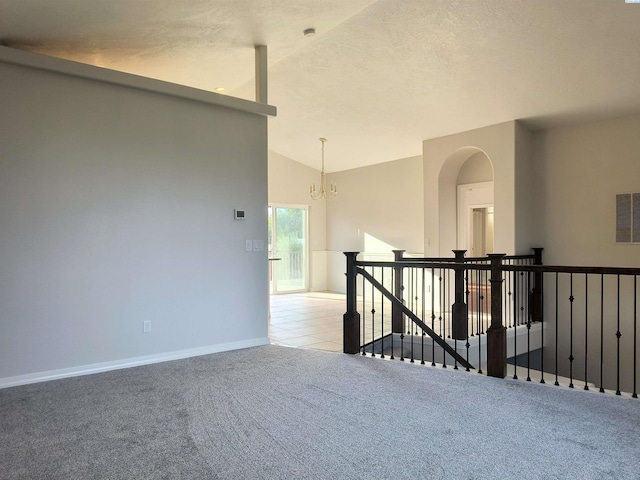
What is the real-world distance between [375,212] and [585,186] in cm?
411

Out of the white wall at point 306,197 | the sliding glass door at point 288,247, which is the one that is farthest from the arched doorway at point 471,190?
the sliding glass door at point 288,247

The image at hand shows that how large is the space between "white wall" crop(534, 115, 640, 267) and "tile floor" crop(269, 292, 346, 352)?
11.3 ft

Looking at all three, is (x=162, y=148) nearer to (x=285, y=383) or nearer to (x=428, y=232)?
(x=285, y=383)

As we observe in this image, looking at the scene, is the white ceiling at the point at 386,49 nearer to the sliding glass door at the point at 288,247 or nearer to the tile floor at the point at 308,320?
the tile floor at the point at 308,320

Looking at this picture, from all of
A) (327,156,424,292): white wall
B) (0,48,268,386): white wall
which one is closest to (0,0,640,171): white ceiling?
(0,48,268,386): white wall

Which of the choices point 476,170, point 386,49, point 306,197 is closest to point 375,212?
point 306,197

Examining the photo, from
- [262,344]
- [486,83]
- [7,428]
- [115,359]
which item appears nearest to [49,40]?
[115,359]

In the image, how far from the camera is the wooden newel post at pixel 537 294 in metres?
6.10

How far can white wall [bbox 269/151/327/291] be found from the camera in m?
9.48

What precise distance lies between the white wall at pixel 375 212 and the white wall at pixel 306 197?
0.57 feet

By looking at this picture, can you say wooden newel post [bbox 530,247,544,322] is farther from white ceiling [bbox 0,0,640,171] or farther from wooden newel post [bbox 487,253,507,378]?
wooden newel post [bbox 487,253,507,378]

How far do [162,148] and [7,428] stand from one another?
2612mm

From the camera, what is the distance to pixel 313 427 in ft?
8.39

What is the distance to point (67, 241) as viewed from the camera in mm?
3631
